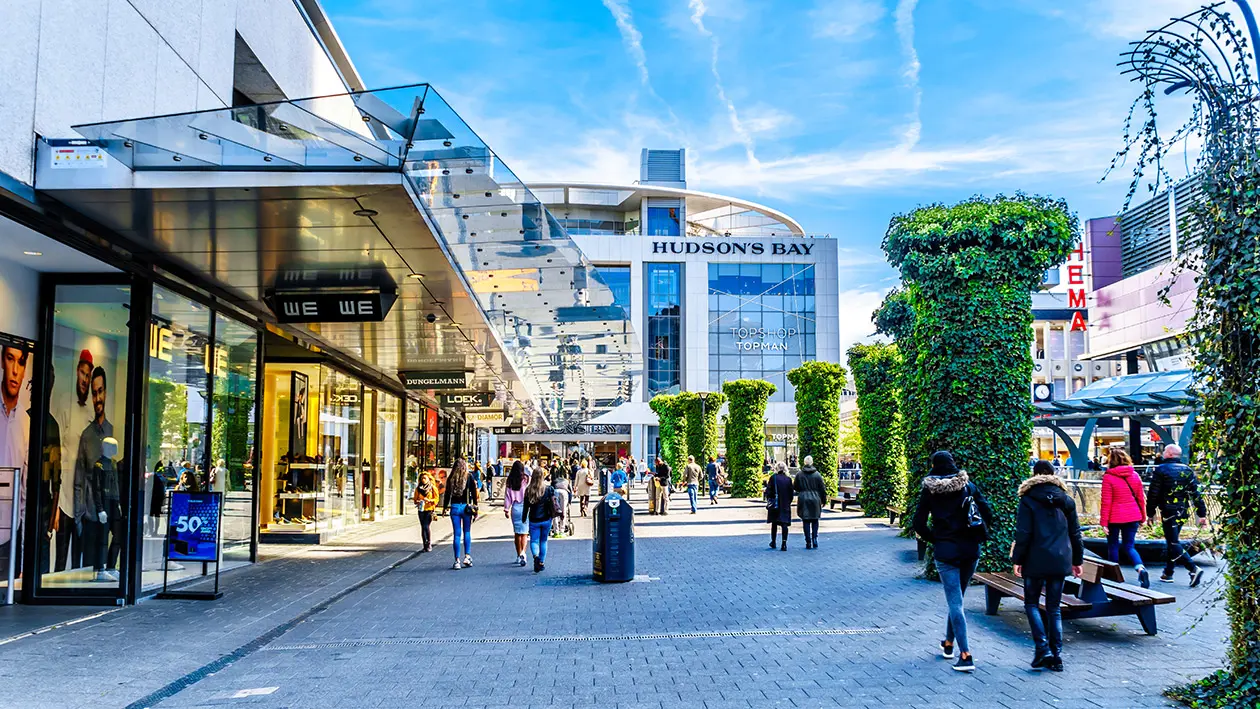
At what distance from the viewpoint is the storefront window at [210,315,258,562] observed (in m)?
13.0

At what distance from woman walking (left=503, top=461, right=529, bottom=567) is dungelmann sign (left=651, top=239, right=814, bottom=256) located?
5441 cm

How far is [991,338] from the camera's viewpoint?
11.3 metres

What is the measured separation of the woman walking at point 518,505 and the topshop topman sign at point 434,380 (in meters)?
6.46

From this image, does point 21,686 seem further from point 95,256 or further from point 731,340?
point 731,340

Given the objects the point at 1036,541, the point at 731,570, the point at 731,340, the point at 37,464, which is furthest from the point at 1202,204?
the point at 731,340

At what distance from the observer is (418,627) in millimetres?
9203

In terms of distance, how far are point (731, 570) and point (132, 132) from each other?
934 cm

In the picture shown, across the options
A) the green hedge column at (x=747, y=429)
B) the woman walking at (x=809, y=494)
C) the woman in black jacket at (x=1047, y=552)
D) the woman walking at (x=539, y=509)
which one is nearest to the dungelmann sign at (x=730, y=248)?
the green hedge column at (x=747, y=429)

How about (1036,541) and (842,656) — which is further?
(842,656)

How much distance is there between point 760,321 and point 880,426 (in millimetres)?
46529

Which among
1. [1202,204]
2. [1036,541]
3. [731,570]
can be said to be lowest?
[731,570]

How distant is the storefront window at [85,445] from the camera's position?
10.2 meters

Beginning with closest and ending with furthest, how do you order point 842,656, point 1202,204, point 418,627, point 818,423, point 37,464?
point 1202,204 → point 842,656 → point 418,627 → point 37,464 → point 818,423

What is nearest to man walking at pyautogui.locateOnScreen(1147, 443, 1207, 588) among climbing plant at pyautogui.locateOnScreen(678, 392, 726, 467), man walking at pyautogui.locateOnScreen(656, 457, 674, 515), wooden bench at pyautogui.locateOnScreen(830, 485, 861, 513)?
wooden bench at pyautogui.locateOnScreen(830, 485, 861, 513)
